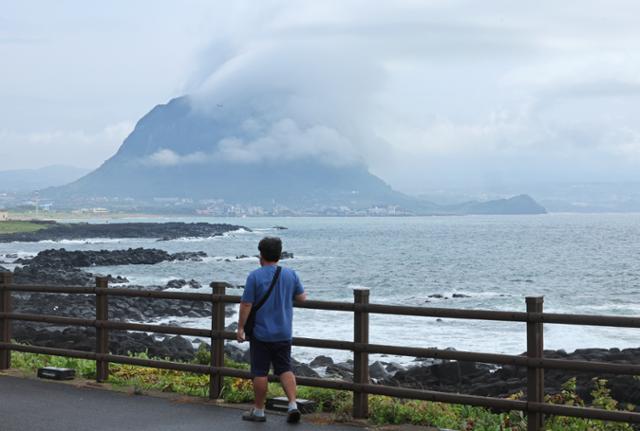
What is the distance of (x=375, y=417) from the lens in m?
9.92

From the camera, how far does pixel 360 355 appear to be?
9844 millimetres

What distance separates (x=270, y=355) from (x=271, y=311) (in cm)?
44

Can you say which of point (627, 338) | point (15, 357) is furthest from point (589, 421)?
point (627, 338)

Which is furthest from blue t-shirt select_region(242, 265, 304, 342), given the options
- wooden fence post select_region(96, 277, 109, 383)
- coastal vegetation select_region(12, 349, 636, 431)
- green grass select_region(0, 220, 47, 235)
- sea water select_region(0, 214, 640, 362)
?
green grass select_region(0, 220, 47, 235)

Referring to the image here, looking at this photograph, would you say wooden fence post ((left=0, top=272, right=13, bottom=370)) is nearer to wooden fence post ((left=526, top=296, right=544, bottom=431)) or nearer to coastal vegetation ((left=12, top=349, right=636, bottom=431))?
coastal vegetation ((left=12, top=349, right=636, bottom=431))

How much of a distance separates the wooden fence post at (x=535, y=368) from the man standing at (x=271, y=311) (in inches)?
83.2

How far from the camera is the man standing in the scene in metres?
9.31

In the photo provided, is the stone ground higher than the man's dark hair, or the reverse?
the man's dark hair

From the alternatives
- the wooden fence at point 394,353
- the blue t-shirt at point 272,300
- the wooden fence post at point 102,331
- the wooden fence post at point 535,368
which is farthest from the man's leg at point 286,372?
the wooden fence post at point 102,331

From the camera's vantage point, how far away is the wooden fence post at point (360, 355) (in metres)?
9.75

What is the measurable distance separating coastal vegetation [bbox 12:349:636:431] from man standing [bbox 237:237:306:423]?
95cm

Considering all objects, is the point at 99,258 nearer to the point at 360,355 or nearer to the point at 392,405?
the point at 392,405

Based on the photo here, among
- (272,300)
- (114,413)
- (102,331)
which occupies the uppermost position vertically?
(272,300)

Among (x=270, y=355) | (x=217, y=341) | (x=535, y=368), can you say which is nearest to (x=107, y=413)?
(x=217, y=341)
